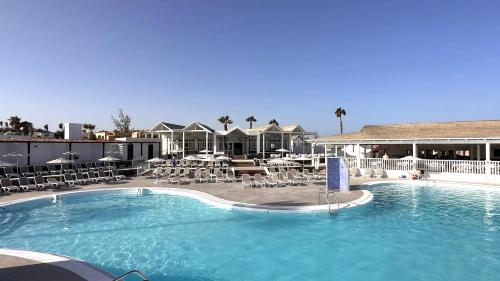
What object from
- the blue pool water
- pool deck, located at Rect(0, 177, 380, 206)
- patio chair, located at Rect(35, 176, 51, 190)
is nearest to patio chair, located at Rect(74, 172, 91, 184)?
pool deck, located at Rect(0, 177, 380, 206)

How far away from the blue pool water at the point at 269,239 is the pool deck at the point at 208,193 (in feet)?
3.90

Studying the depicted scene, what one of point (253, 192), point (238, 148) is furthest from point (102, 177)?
point (238, 148)

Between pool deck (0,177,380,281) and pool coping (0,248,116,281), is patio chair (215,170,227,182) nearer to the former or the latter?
pool deck (0,177,380,281)

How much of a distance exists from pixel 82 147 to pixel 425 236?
2600 cm

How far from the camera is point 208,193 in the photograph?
51.3 feet

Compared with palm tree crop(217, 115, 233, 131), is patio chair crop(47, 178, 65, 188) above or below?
below

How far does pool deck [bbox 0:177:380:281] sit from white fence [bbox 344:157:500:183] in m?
3.09

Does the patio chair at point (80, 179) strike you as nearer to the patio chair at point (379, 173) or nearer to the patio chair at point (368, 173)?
the patio chair at point (368, 173)

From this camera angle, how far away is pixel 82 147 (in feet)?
84.9

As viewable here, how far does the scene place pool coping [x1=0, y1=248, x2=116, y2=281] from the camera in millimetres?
5859

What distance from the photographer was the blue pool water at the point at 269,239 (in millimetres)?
7633

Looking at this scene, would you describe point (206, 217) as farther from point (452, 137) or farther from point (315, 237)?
point (452, 137)

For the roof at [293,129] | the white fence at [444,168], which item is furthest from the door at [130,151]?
the white fence at [444,168]

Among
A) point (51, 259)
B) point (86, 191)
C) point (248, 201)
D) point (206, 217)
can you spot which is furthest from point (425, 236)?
point (86, 191)
